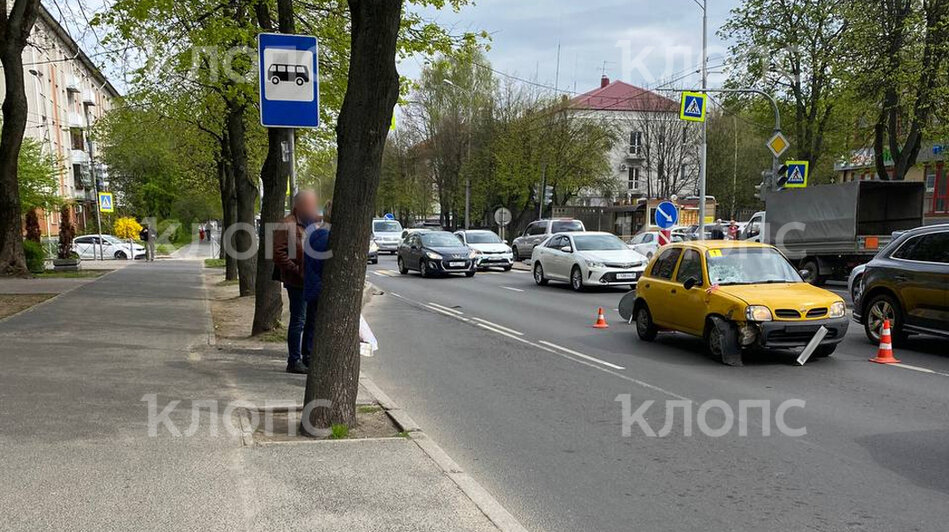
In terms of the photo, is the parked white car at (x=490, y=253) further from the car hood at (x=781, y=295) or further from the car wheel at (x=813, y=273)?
the car hood at (x=781, y=295)

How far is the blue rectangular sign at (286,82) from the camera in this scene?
24.8 ft

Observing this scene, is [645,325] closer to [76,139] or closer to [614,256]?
[614,256]

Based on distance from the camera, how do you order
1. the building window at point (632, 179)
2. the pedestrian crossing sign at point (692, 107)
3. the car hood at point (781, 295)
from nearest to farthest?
the car hood at point (781, 295), the pedestrian crossing sign at point (692, 107), the building window at point (632, 179)

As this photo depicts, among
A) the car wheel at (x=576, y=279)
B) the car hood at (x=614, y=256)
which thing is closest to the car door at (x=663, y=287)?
the car hood at (x=614, y=256)

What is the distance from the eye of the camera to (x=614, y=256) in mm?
19500

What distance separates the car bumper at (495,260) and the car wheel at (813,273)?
Result: 10.9 meters

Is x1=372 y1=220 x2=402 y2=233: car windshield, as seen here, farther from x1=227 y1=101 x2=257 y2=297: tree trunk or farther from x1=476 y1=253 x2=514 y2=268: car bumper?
x1=227 y1=101 x2=257 y2=297: tree trunk

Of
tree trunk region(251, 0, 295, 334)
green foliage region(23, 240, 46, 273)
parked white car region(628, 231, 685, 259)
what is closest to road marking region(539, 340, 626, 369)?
tree trunk region(251, 0, 295, 334)

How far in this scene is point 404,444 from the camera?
549 cm

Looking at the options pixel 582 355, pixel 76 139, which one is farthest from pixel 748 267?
pixel 76 139

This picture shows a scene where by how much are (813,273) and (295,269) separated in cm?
1725

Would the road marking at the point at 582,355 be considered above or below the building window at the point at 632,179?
below

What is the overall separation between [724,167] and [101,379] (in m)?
57.0

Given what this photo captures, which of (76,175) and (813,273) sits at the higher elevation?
(76,175)
